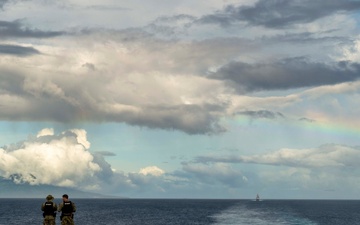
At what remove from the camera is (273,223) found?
444 ft

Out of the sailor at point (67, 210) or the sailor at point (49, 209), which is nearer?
the sailor at point (49, 209)

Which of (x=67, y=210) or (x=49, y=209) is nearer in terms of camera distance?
(x=49, y=209)

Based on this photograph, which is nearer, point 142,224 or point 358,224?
point 142,224

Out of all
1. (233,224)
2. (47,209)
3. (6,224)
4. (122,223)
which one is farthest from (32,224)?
(47,209)

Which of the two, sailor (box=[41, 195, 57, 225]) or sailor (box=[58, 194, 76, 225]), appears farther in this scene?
sailor (box=[58, 194, 76, 225])

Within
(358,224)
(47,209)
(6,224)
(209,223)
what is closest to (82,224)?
(6,224)

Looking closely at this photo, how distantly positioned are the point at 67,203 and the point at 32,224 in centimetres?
11811

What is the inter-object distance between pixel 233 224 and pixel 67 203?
342 feet

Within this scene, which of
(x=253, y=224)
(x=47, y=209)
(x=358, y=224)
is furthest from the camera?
(x=358, y=224)

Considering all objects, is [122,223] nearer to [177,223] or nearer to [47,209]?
[177,223]

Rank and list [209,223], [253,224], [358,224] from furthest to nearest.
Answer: [358,224] → [209,223] → [253,224]

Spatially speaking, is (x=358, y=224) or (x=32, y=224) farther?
(x=358, y=224)

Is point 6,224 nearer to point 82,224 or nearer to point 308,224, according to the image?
point 82,224

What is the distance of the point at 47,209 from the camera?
31.6m
